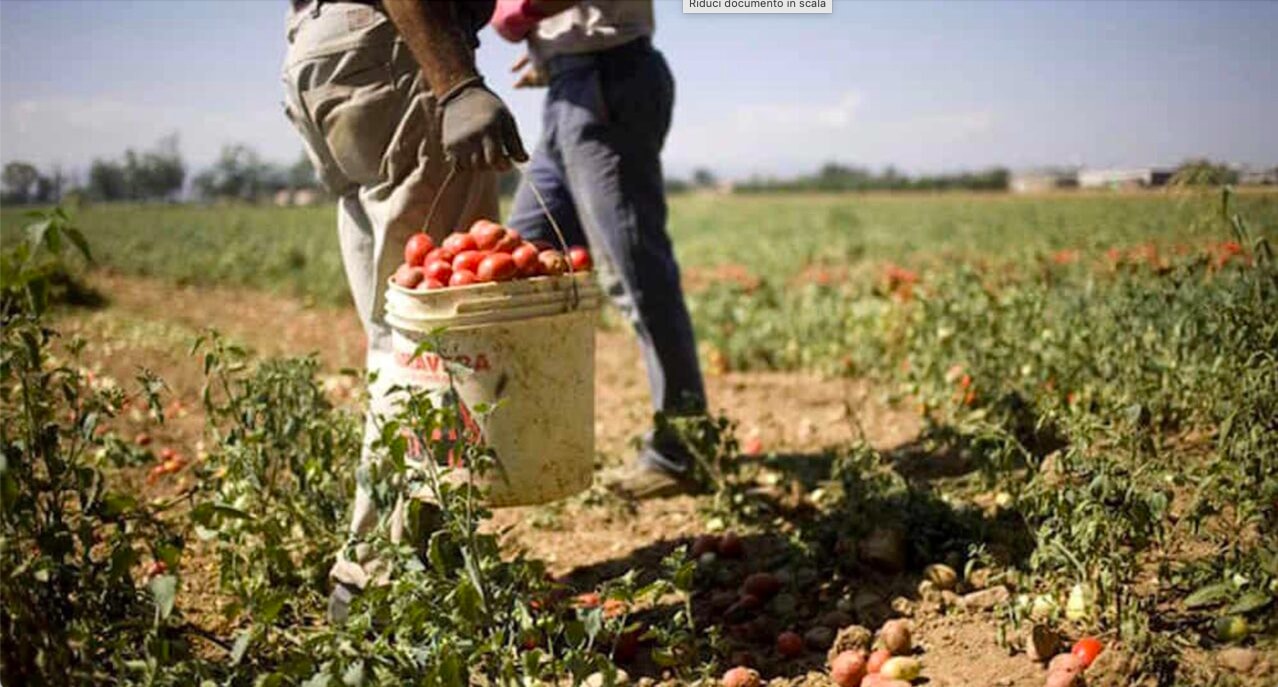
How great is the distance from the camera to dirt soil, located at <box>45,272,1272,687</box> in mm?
2197

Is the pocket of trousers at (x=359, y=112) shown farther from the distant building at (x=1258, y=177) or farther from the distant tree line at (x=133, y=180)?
the distant building at (x=1258, y=177)

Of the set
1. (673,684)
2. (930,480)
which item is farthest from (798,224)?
(673,684)

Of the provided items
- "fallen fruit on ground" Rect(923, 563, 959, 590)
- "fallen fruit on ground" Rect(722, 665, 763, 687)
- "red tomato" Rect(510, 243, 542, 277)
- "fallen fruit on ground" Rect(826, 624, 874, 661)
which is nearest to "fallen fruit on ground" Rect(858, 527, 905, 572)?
"fallen fruit on ground" Rect(923, 563, 959, 590)

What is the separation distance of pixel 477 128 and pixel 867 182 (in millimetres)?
53419

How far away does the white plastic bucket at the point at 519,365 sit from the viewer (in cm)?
216

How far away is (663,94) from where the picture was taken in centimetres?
319

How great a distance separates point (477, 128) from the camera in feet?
7.41

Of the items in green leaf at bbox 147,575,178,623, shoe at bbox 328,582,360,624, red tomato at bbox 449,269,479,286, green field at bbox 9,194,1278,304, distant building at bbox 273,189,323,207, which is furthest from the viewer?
distant building at bbox 273,189,323,207

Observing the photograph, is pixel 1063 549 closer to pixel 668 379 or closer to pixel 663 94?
pixel 668 379

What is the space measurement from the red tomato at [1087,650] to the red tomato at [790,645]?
22.9 inches

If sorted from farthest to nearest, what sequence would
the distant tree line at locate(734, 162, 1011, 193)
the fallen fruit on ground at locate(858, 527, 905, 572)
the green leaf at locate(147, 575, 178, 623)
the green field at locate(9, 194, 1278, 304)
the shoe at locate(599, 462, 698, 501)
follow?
the distant tree line at locate(734, 162, 1011, 193), the green field at locate(9, 194, 1278, 304), the shoe at locate(599, 462, 698, 501), the fallen fruit on ground at locate(858, 527, 905, 572), the green leaf at locate(147, 575, 178, 623)

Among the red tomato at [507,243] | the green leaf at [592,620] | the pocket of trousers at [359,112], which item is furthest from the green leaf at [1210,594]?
the pocket of trousers at [359,112]

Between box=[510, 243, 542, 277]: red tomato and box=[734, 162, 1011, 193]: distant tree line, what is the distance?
34927 mm

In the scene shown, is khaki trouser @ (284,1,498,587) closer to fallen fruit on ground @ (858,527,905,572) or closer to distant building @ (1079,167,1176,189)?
fallen fruit on ground @ (858,527,905,572)
